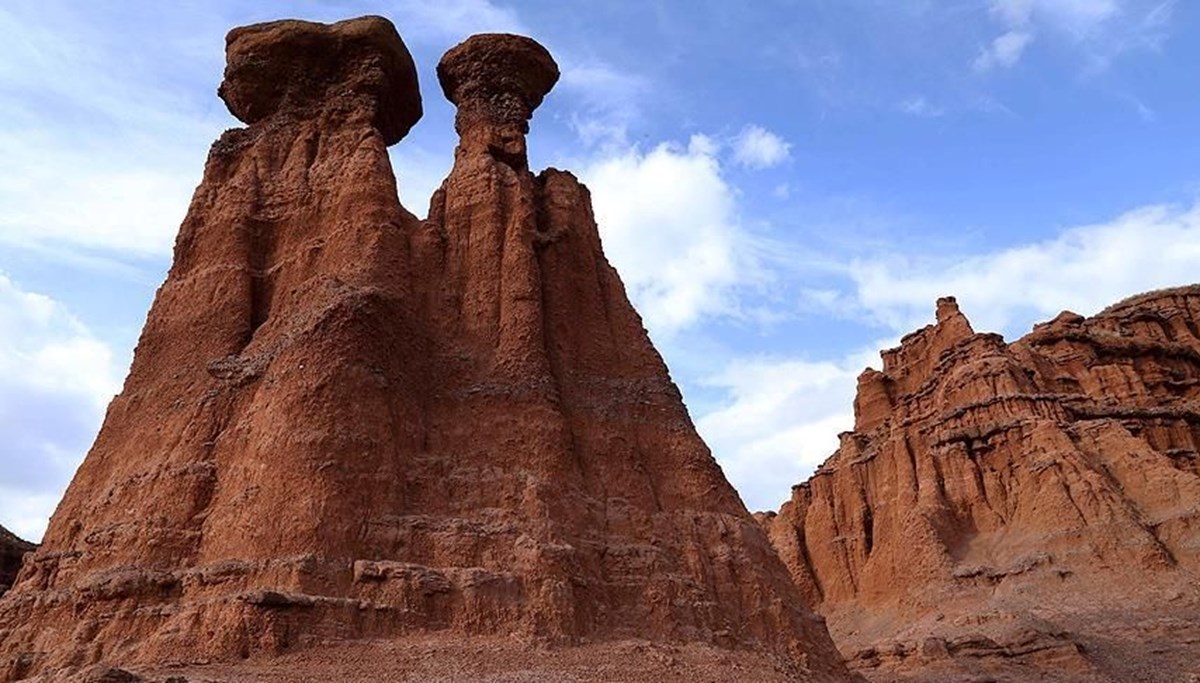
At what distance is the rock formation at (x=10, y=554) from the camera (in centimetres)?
4085

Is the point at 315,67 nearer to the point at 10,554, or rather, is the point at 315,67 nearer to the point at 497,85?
the point at 497,85

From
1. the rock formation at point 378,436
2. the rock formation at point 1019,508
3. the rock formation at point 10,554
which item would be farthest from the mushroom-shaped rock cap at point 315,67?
the rock formation at point 1019,508

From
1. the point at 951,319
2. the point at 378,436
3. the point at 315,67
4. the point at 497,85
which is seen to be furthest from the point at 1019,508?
the point at 315,67

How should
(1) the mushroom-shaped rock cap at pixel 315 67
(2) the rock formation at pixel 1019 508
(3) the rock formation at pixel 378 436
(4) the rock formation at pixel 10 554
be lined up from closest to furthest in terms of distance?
(3) the rock formation at pixel 378 436 → (1) the mushroom-shaped rock cap at pixel 315 67 → (2) the rock formation at pixel 1019 508 → (4) the rock formation at pixel 10 554

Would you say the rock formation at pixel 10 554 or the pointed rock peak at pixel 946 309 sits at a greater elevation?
the pointed rock peak at pixel 946 309

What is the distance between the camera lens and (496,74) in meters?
32.6

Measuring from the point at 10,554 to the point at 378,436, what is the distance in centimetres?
2934

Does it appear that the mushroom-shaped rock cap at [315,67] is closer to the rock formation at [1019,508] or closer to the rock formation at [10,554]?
the rock formation at [10,554]

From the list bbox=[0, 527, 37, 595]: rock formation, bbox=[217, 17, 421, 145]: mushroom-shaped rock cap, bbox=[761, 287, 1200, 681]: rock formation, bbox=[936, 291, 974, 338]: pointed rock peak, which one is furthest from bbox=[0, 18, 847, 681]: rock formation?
bbox=[936, 291, 974, 338]: pointed rock peak

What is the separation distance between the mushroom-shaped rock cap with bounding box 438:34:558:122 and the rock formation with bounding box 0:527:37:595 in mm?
27389

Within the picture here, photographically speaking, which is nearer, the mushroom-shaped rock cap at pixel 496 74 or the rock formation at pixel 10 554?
the mushroom-shaped rock cap at pixel 496 74

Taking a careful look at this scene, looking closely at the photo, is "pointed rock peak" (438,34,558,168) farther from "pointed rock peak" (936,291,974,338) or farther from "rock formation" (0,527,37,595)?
"pointed rock peak" (936,291,974,338)

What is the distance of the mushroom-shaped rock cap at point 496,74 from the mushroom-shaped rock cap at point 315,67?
2.03 m

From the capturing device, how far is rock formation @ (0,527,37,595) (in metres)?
40.8
